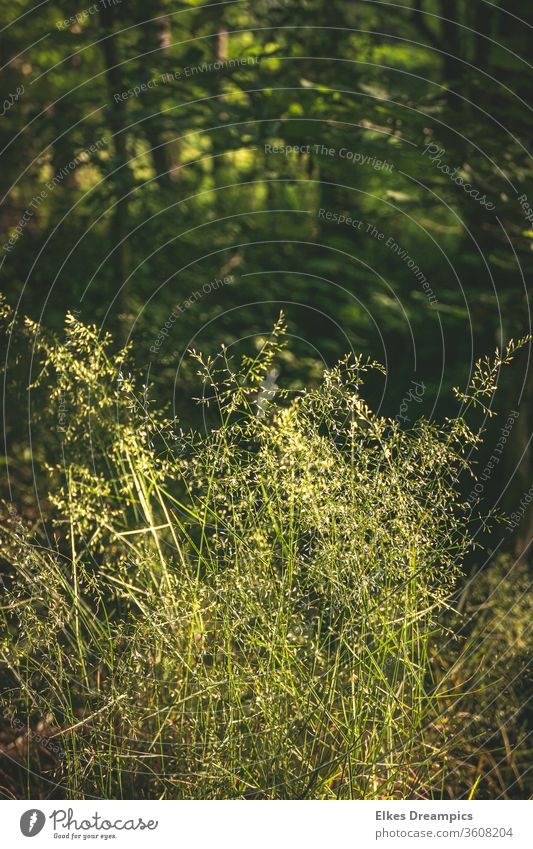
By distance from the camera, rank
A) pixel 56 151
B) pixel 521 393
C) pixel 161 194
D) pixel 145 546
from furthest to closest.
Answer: pixel 161 194 < pixel 56 151 < pixel 521 393 < pixel 145 546

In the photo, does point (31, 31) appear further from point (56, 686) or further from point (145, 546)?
point (56, 686)

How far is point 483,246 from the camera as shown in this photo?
3207 millimetres

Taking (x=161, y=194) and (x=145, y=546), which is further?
(x=161, y=194)

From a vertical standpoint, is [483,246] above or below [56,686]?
above

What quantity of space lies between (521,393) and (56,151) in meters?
1.91

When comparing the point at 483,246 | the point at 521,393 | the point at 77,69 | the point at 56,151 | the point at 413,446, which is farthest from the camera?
the point at 77,69

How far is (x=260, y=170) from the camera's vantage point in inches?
156

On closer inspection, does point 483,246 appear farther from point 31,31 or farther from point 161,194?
point 31,31

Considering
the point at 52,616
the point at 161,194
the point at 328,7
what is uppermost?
the point at 328,7

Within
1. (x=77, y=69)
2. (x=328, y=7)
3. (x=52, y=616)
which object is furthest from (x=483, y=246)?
(x=77, y=69)

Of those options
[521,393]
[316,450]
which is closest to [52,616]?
[316,450]

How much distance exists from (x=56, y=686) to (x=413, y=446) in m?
0.91

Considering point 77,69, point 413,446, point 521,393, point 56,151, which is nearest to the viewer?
point 413,446
